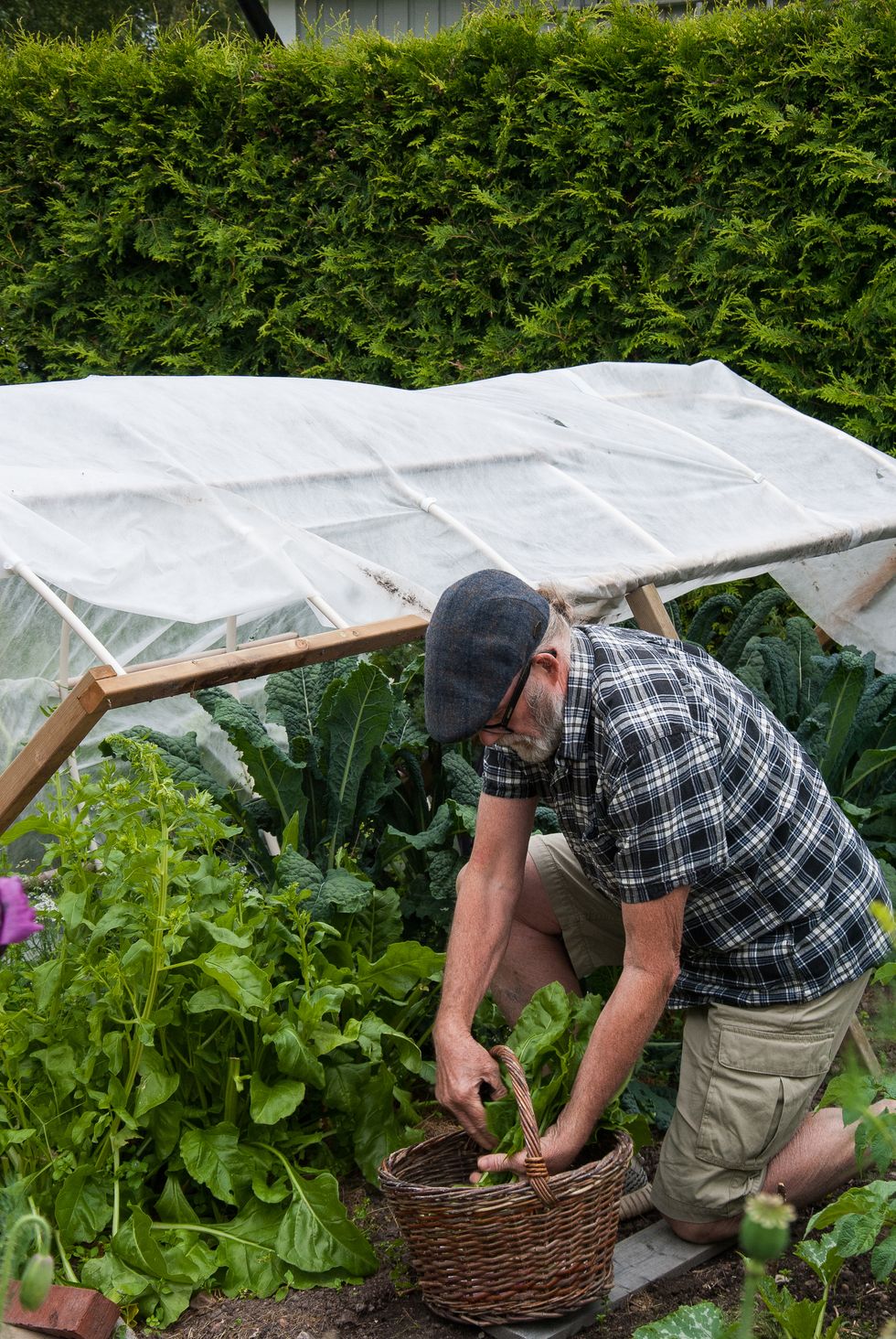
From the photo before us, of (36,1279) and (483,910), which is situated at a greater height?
(36,1279)

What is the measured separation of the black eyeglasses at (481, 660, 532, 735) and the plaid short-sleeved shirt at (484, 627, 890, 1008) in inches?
4.2

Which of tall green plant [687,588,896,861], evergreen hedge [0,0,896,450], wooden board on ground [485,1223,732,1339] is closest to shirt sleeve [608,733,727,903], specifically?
wooden board on ground [485,1223,732,1339]

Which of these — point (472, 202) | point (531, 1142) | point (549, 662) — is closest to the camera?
point (531, 1142)

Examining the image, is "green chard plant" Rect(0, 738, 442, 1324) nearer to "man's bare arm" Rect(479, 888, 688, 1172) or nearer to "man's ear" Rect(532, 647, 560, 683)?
"man's bare arm" Rect(479, 888, 688, 1172)

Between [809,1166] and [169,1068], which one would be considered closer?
[169,1068]

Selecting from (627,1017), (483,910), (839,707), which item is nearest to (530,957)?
(483,910)

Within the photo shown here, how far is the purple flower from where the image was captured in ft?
3.00

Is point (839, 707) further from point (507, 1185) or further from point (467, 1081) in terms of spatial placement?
point (507, 1185)

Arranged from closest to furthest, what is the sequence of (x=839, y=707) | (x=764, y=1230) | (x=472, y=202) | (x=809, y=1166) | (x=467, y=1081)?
(x=764, y=1230) → (x=467, y=1081) → (x=809, y=1166) → (x=839, y=707) → (x=472, y=202)

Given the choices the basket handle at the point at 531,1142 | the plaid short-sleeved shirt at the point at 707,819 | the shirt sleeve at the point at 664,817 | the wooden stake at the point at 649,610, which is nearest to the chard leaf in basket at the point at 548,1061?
the basket handle at the point at 531,1142

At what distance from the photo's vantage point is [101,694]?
7.93 feet

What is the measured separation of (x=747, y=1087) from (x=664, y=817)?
0.69m

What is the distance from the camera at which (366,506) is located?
3.46 m

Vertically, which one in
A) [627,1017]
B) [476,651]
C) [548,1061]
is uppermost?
[476,651]
